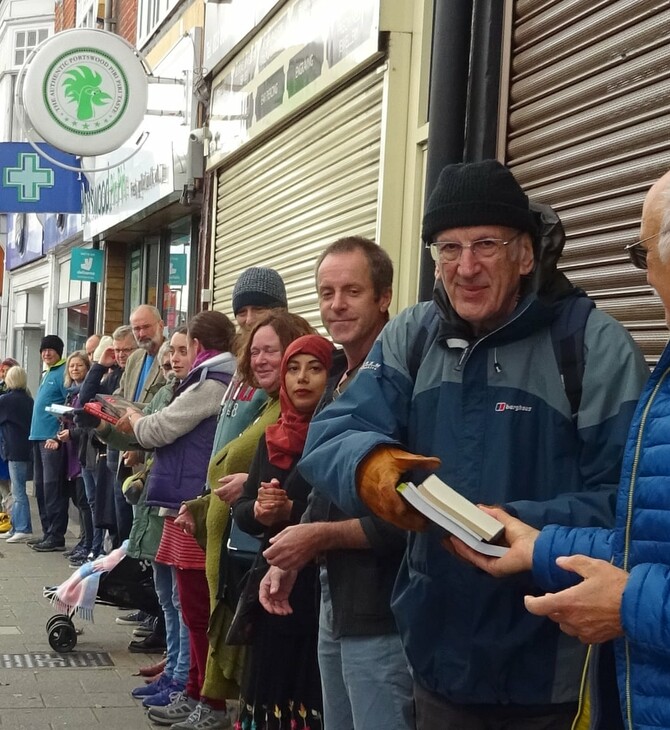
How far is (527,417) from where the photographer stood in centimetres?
288

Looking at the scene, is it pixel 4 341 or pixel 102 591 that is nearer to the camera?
pixel 102 591

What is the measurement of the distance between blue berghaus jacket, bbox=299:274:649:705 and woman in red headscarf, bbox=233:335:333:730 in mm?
1390

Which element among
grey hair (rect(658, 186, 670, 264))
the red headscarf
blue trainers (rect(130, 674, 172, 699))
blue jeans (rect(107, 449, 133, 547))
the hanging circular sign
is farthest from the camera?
the hanging circular sign

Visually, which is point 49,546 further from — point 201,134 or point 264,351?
point 264,351

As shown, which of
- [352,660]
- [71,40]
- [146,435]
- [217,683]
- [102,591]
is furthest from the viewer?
[71,40]

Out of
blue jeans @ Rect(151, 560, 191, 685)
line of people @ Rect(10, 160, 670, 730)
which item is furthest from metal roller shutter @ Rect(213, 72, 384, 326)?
line of people @ Rect(10, 160, 670, 730)

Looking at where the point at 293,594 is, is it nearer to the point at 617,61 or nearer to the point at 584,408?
the point at 584,408

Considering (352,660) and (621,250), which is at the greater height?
(621,250)

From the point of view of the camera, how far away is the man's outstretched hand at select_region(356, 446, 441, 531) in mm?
2723

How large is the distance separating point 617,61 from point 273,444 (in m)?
1.87

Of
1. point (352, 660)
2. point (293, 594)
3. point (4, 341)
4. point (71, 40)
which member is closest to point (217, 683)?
point (293, 594)

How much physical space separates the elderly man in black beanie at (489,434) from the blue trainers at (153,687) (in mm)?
3849

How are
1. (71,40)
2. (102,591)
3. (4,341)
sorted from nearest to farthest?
(102,591)
(71,40)
(4,341)

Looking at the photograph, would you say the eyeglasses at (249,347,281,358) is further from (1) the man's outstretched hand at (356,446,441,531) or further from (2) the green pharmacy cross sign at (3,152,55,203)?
(2) the green pharmacy cross sign at (3,152,55,203)
